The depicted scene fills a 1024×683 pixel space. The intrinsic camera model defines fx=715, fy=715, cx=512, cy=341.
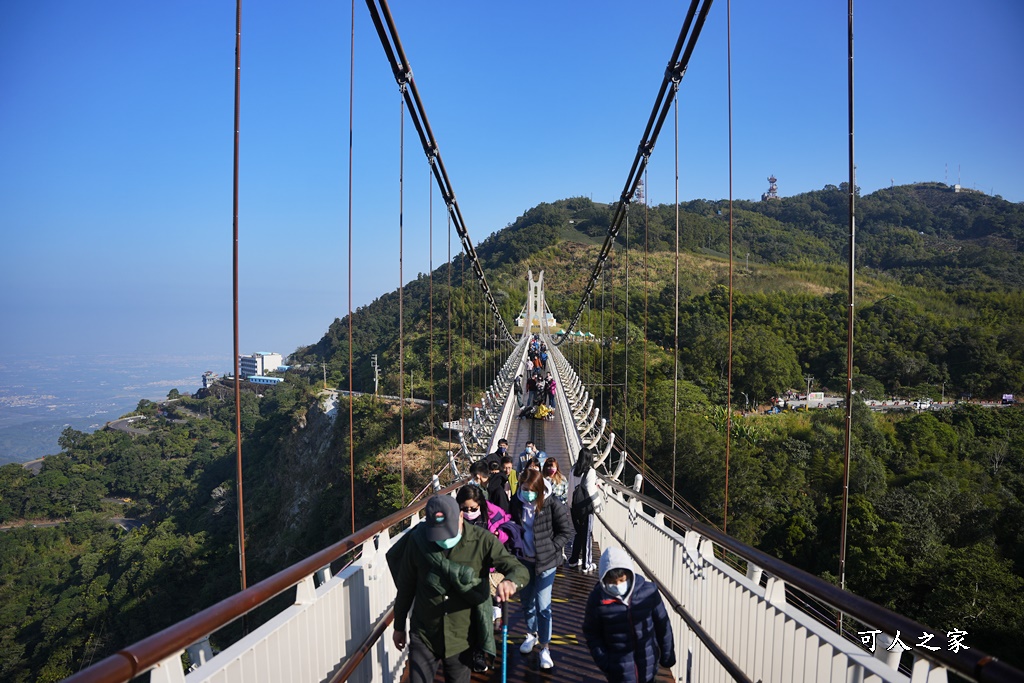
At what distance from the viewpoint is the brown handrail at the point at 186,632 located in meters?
1.28

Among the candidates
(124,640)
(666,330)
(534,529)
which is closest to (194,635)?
(534,529)

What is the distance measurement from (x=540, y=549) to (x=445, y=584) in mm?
1321

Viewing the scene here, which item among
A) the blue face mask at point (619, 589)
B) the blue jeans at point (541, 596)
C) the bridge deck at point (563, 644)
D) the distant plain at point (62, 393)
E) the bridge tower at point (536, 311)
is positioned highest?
the bridge tower at point (536, 311)

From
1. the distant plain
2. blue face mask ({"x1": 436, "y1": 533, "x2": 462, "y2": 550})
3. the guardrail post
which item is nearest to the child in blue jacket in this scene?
blue face mask ({"x1": 436, "y1": 533, "x2": 462, "y2": 550})

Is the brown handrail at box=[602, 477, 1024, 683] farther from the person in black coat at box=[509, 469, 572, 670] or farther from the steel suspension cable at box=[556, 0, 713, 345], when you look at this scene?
the steel suspension cable at box=[556, 0, 713, 345]

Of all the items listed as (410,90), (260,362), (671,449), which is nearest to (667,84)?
(410,90)

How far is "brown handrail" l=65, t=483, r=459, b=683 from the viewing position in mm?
1280

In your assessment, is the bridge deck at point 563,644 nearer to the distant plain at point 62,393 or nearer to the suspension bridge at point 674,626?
the suspension bridge at point 674,626

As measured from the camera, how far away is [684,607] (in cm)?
345

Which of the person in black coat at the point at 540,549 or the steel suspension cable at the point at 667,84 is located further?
the steel suspension cable at the point at 667,84

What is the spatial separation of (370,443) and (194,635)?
38.8m

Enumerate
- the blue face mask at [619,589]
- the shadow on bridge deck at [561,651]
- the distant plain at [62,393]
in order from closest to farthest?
the blue face mask at [619,589] < the shadow on bridge deck at [561,651] < the distant plain at [62,393]

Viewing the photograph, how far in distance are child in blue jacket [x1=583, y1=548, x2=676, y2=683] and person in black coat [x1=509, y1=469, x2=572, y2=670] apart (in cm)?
108

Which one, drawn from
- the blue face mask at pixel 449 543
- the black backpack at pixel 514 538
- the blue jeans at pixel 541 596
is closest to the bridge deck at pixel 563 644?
the blue jeans at pixel 541 596
